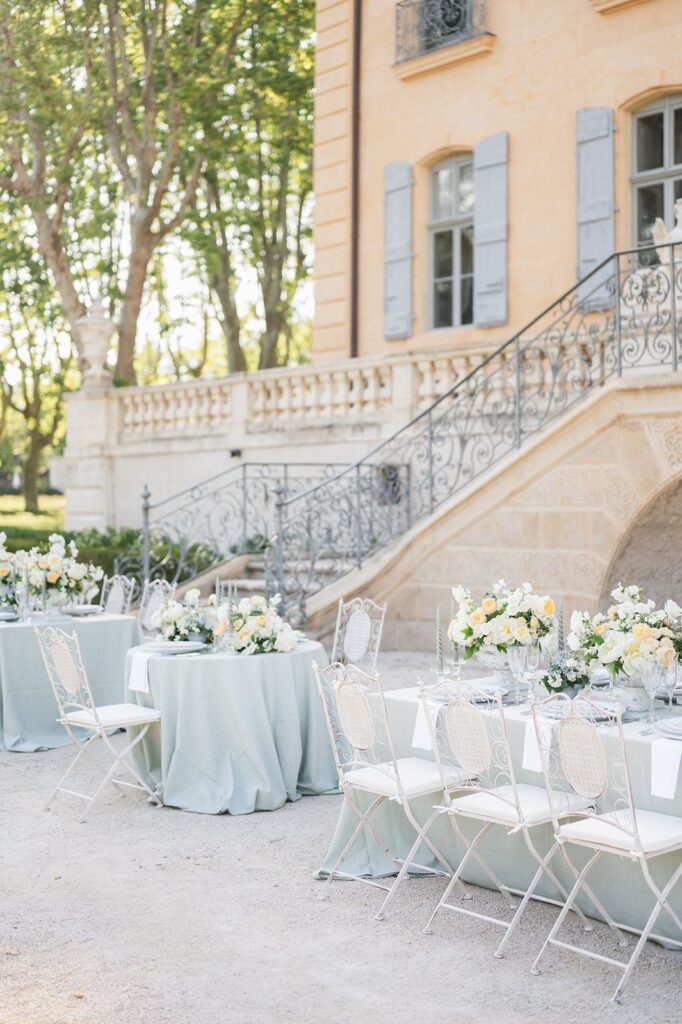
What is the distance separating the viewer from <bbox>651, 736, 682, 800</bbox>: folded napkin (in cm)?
475

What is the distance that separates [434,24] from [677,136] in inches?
145

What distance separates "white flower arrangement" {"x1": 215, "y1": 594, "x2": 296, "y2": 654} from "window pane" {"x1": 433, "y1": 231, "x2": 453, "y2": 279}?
8745 mm

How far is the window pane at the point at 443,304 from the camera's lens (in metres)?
15.2

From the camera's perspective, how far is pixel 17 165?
61.4ft

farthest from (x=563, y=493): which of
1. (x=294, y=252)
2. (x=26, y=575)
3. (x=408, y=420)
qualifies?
(x=294, y=252)

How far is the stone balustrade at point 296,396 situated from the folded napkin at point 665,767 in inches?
316

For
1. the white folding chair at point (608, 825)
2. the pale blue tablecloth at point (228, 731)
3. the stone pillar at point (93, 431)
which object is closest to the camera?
the white folding chair at point (608, 825)

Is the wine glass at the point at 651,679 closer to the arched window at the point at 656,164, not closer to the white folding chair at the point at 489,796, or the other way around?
the white folding chair at the point at 489,796

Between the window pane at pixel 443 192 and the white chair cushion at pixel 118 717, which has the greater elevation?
the window pane at pixel 443 192

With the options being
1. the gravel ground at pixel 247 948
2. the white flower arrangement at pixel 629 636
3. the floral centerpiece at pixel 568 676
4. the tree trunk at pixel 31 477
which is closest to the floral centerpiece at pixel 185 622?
the gravel ground at pixel 247 948

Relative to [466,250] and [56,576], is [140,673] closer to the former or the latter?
[56,576]

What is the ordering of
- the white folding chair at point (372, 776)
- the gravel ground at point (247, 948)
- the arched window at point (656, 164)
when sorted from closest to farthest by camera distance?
the gravel ground at point (247, 948) < the white folding chair at point (372, 776) < the arched window at point (656, 164)

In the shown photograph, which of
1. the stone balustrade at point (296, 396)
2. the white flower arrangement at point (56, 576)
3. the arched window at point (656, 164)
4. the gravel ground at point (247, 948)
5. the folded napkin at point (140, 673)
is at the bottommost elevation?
the gravel ground at point (247, 948)

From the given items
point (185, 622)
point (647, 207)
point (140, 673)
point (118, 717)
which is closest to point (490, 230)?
point (647, 207)
